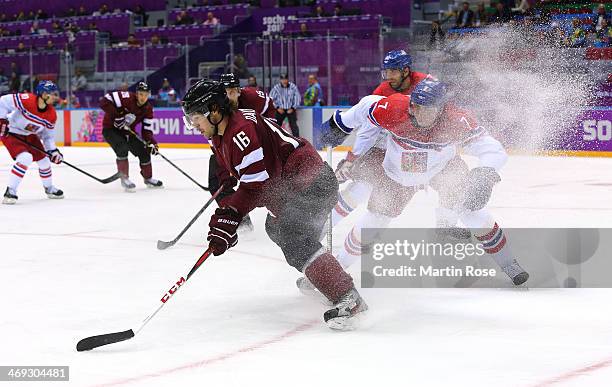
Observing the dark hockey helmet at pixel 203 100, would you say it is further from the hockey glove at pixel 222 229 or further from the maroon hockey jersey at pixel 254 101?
the maroon hockey jersey at pixel 254 101

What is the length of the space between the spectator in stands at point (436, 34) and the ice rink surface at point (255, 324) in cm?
739

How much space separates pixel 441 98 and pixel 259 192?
2.91ft

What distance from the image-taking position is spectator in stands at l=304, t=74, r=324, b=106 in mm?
13453

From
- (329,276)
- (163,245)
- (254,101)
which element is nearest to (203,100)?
(329,276)

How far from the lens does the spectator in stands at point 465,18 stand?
42.8 feet

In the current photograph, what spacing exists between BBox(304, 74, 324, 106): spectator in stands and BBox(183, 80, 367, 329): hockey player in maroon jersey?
1011 centimetres

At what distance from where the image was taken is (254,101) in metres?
5.88

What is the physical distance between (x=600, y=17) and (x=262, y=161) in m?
9.60

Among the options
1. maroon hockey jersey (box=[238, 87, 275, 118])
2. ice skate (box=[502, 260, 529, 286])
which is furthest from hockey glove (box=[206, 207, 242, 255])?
maroon hockey jersey (box=[238, 87, 275, 118])

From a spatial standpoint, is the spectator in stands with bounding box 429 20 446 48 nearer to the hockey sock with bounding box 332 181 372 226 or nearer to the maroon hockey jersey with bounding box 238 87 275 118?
the maroon hockey jersey with bounding box 238 87 275 118

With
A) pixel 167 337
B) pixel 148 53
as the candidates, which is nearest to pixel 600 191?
pixel 167 337

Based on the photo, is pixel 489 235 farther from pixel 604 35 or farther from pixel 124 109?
pixel 604 35

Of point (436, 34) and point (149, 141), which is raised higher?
point (436, 34)

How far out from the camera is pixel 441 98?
362 centimetres
